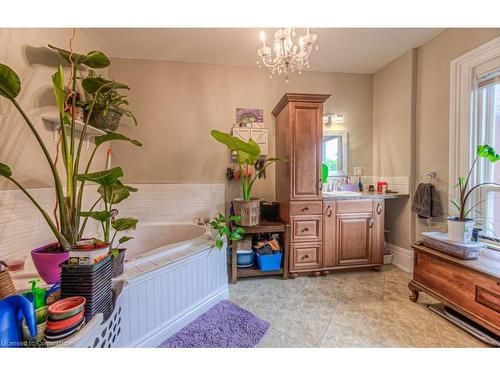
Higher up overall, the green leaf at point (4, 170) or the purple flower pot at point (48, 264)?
the green leaf at point (4, 170)

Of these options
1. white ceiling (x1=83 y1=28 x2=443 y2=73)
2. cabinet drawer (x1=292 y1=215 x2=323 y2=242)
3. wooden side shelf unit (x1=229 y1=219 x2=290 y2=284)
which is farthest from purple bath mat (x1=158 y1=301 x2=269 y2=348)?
white ceiling (x1=83 y1=28 x2=443 y2=73)

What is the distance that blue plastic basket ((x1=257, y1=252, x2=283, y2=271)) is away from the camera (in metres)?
1.98

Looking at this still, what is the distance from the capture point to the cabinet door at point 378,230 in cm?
213

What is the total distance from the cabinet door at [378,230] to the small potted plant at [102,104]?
8.30 feet

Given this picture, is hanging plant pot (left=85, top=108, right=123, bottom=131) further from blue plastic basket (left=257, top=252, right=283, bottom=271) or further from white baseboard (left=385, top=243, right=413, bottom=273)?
white baseboard (left=385, top=243, right=413, bottom=273)

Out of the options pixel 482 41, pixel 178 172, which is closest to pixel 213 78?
pixel 178 172

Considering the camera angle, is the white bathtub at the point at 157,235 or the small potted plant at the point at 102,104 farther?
the white bathtub at the point at 157,235

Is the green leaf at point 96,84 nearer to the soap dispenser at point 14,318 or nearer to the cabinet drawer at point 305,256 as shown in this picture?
the soap dispenser at point 14,318

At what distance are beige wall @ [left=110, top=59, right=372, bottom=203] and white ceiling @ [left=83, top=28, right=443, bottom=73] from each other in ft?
0.46

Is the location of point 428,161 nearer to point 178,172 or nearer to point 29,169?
point 178,172

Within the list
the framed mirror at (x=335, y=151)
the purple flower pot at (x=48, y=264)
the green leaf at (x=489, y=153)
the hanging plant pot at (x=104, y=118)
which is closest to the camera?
the purple flower pot at (x=48, y=264)

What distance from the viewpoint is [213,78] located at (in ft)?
7.86

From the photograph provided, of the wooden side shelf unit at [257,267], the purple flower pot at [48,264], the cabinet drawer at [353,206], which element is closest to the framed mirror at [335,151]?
the cabinet drawer at [353,206]
